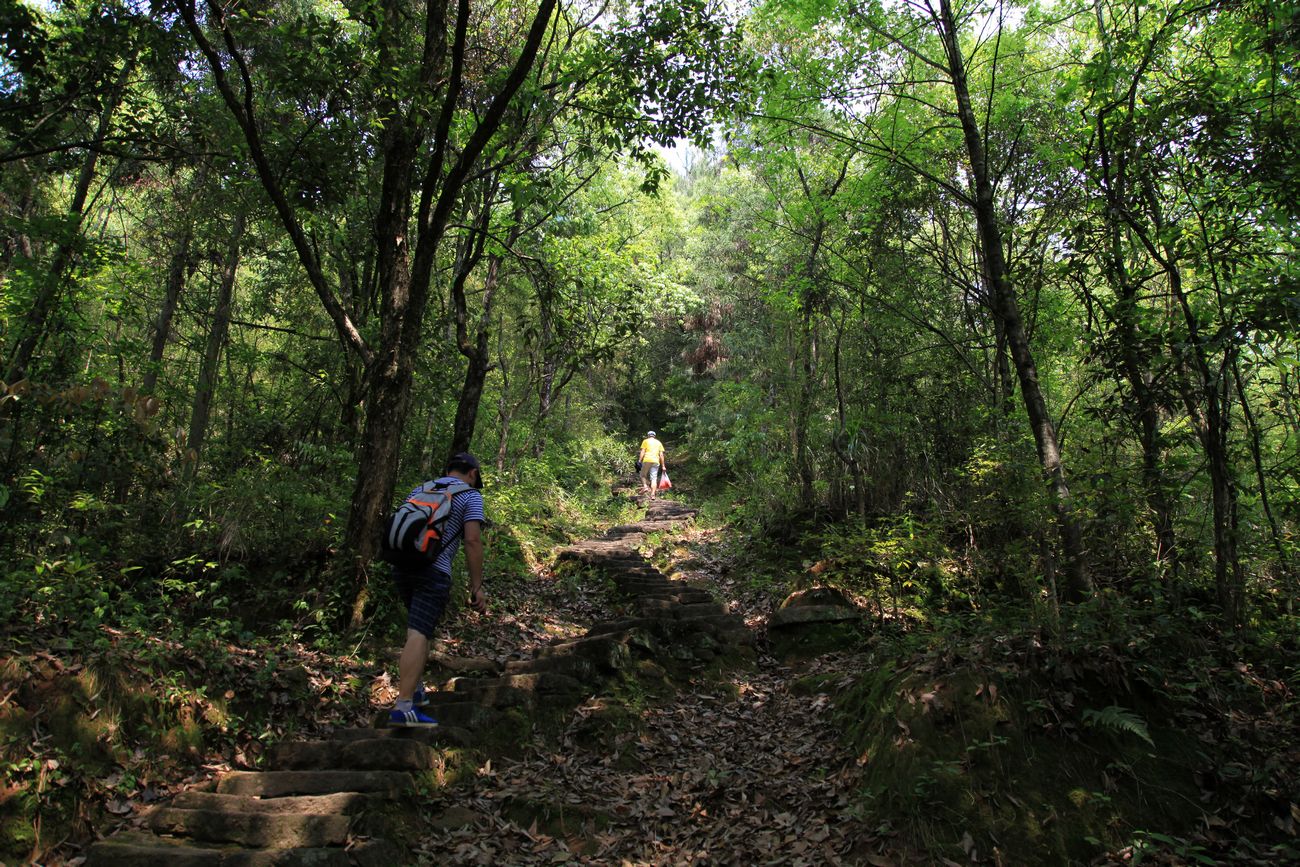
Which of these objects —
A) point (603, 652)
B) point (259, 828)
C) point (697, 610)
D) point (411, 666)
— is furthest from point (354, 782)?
point (697, 610)

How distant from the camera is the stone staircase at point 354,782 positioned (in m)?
3.38

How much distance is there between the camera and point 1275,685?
4.21m

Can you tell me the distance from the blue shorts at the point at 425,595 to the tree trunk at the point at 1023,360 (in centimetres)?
485

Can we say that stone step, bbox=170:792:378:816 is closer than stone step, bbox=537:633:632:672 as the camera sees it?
Yes

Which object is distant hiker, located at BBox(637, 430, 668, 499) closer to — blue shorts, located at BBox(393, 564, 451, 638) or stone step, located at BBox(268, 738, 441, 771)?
blue shorts, located at BBox(393, 564, 451, 638)

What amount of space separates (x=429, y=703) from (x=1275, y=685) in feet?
19.2

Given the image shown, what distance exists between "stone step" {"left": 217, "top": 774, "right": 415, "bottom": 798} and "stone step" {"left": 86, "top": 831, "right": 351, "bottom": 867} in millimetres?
676

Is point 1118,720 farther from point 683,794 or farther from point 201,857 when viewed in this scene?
point 201,857

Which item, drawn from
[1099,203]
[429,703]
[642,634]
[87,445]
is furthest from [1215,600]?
Result: [87,445]

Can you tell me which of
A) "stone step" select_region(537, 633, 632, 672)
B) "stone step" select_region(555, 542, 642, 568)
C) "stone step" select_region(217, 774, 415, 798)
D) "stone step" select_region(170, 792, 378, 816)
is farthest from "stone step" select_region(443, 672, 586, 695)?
"stone step" select_region(555, 542, 642, 568)

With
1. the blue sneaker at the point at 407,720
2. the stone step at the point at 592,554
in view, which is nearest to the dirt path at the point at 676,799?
the blue sneaker at the point at 407,720

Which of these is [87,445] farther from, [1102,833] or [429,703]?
[1102,833]

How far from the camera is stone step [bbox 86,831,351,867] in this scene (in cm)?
315

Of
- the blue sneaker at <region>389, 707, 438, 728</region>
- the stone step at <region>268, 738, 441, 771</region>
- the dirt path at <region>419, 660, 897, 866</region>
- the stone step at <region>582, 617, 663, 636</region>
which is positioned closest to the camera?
the dirt path at <region>419, 660, 897, 866</region>
